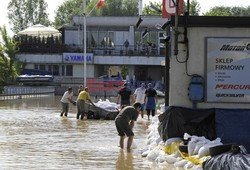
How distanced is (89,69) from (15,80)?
852 centimetres

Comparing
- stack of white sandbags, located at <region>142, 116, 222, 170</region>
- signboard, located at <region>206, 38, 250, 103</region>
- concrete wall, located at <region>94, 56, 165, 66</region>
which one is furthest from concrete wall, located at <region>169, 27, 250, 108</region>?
concrete wall, located at <region>94, 56, 165, 66</region>

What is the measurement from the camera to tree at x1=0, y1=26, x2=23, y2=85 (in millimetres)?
59369

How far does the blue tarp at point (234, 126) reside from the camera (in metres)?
14.0

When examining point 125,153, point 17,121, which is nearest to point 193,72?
point 125,153

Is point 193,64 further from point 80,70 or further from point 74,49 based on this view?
point 80,70

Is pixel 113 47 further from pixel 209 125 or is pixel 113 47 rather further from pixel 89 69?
pixel 209 125

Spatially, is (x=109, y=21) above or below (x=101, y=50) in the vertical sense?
above

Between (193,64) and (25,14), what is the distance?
101 meters

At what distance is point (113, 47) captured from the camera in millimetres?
67125

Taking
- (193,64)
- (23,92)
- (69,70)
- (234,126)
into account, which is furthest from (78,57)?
(234,126)

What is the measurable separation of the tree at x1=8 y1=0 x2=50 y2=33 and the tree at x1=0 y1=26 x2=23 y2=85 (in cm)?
4716

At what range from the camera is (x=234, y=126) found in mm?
14086

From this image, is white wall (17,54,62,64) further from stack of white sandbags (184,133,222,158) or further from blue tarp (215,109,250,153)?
stack of white sandbags (184,133,222,158)

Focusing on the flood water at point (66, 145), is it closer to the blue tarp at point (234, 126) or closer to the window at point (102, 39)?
the blue tarp at point (234, 126)
